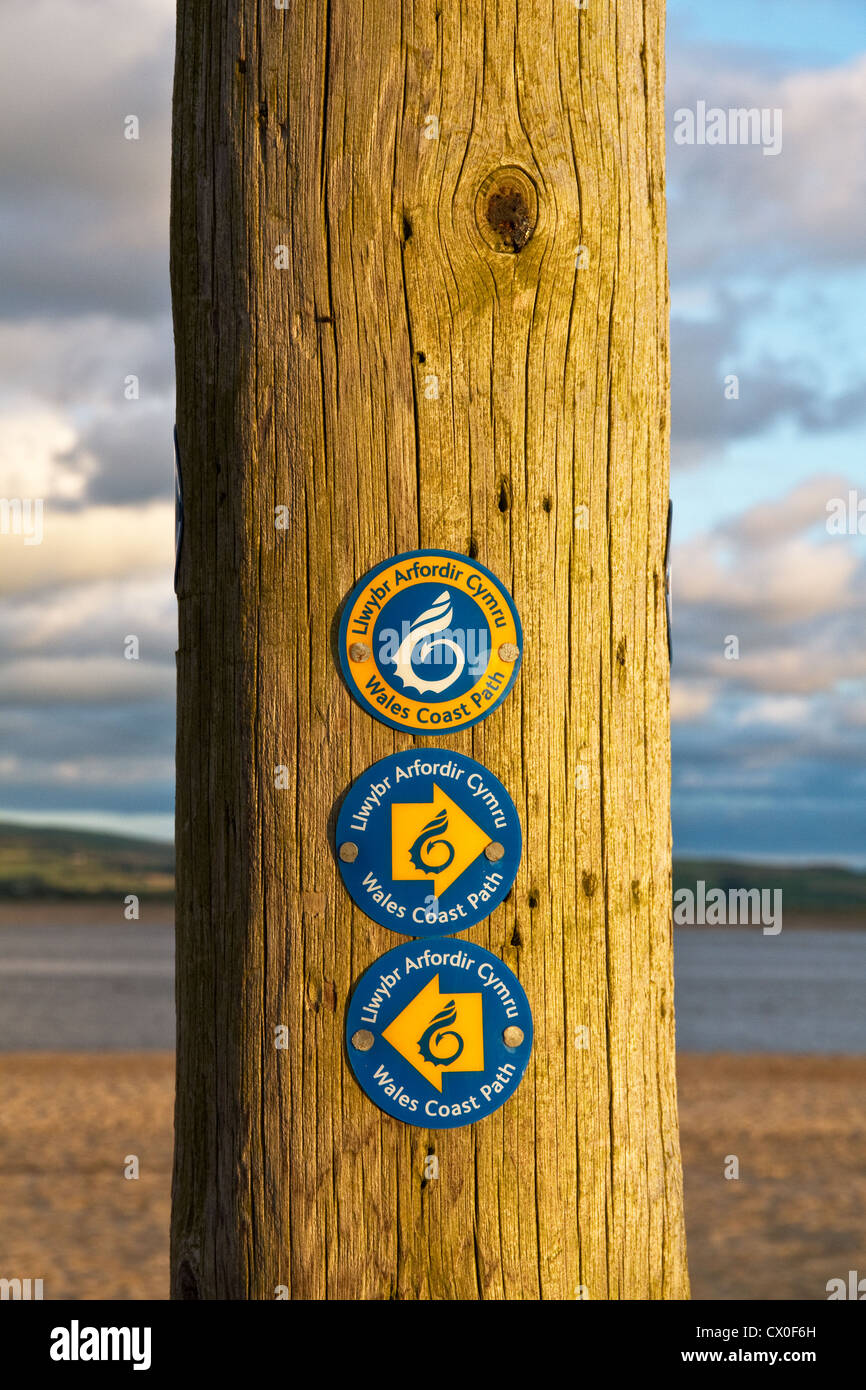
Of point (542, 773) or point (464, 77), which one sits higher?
point (464, 77)

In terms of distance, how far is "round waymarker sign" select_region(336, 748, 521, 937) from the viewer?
5.85ft

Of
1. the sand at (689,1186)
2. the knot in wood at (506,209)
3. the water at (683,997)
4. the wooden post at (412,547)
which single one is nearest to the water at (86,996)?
the water at (683,997)

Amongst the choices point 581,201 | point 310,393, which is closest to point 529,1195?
point 310,393

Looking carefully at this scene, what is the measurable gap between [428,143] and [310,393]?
41 centimetres

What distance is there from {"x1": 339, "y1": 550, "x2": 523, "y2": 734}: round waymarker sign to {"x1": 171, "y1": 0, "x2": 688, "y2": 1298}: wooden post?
28mm

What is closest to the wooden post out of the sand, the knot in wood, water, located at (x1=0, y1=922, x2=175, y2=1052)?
the knot in wood

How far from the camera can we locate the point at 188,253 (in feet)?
6.62

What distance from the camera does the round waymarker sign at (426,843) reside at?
5.85 feet

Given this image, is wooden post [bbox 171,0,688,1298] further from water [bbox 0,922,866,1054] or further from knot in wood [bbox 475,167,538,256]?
water [bbox 0,922,866,1054]

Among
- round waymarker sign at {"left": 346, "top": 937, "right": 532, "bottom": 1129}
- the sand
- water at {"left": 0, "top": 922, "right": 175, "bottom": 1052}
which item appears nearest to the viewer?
round waymarker sign at {"left": 346, "top": 937, "right": 532, "bottom": 1129}

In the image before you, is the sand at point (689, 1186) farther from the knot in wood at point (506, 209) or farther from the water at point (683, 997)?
the water at point (683, 997)

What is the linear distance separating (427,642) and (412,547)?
5.6 inches

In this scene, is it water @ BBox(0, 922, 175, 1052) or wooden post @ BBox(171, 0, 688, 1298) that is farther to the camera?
water @ BBox(0, 922, 175, 1052)
